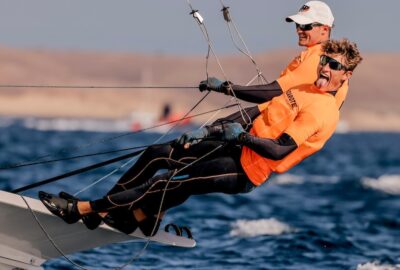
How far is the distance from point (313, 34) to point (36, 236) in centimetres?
309

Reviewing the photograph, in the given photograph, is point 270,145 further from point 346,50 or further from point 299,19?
point 299,19


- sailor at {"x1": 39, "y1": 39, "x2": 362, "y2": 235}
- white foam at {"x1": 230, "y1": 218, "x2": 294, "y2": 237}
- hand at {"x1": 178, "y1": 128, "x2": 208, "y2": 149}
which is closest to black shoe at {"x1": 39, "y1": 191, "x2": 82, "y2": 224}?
sailor at {"x1": 39, "y1": 39, "x2": 362, "y2": 235}

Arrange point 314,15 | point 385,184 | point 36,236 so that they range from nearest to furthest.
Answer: point 314,15 → point 36,236 → point 385,184

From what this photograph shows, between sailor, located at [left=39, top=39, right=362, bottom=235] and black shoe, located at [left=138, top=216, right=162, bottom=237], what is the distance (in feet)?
0.10

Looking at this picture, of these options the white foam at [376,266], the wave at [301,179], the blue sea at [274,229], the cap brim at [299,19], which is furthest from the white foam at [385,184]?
the cap brim at [299,19]

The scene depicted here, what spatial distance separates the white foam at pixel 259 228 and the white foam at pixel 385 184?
30.6 ft

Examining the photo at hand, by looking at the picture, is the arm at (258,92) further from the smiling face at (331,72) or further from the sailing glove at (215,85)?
the smiling face at (331,72)

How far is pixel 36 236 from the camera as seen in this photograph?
8992mm

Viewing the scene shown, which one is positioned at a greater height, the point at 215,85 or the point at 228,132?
the point at 215,85

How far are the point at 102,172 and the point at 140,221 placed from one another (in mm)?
19437

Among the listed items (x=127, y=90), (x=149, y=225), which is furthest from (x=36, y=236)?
(x=127, y=90)

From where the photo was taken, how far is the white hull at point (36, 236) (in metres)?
8.68

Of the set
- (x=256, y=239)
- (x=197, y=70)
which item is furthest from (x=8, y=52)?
(x=256, y=239)

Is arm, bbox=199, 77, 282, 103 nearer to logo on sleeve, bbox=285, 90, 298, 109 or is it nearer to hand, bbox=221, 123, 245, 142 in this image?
logo on sleeve, bbox=285, 90, 298, 109
